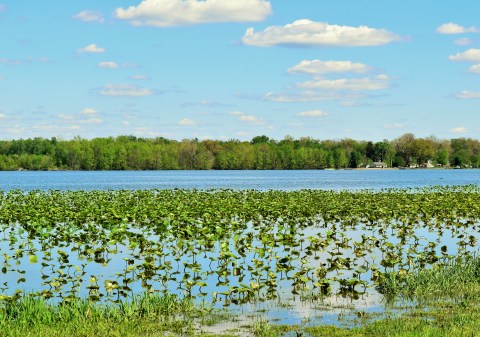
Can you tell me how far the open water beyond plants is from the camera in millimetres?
13844

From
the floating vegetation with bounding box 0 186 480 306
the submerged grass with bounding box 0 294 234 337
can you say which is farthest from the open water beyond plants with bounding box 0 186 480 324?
the submerged grass with bounding box 0 294 234 337

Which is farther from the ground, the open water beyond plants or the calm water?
the calm water

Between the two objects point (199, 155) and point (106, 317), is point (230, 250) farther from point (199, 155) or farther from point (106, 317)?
point (199, 155)

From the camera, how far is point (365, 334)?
1077cm

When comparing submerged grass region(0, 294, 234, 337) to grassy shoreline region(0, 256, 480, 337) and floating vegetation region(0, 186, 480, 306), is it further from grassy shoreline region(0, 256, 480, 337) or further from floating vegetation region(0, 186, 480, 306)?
floating vegetation region(0, 186, 480, 306)

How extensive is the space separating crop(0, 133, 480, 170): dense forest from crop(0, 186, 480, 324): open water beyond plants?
143686mm

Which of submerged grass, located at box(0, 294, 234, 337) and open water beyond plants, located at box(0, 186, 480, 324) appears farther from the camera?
open water beyond plants, located at box(0, 186, 480, 324)

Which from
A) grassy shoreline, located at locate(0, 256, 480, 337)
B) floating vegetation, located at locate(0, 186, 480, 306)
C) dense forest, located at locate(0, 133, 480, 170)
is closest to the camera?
grassy shoreline, located at locate(0, 256, 480, 337)

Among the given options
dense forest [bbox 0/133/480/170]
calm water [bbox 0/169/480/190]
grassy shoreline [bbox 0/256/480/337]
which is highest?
dense forest [bbox 0/133/480/170]

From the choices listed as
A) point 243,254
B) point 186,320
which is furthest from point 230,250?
point 186,320

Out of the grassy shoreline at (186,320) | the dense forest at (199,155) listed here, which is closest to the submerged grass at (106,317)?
the grassy shoreline at (186,320)

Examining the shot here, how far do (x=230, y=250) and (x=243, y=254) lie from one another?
1.07 meters

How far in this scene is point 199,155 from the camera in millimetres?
181750

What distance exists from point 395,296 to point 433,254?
4.96 m
